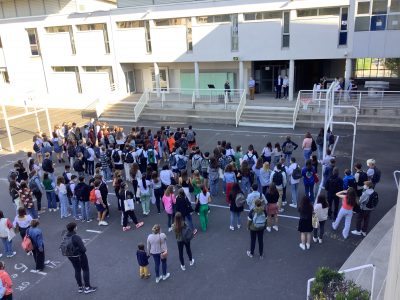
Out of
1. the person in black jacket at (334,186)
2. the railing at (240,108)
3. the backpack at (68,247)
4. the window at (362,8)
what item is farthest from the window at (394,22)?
the backpack at (68,247)

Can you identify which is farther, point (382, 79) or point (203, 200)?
point (382, 79)

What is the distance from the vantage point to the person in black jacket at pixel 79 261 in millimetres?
7258

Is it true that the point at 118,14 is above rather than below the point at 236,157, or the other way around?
above

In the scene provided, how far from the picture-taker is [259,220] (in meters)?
8.09

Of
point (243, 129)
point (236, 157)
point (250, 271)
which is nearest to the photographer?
point (250, 271)

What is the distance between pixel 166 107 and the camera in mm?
23922

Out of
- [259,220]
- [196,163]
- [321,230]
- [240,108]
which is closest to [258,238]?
[259,220]

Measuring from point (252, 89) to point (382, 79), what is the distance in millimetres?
8960

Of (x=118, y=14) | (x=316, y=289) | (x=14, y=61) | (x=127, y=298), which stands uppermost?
(x=118, y=14)

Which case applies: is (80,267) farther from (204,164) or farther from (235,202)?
(204,164)

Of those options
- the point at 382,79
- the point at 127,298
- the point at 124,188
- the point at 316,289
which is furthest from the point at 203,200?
the point at 382,79

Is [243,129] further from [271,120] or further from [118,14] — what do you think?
[118,14]

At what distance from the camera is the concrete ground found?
7684 mm

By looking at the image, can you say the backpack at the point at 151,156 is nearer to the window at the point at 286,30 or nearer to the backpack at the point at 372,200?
Answer: the backpack at the point at 372,200
